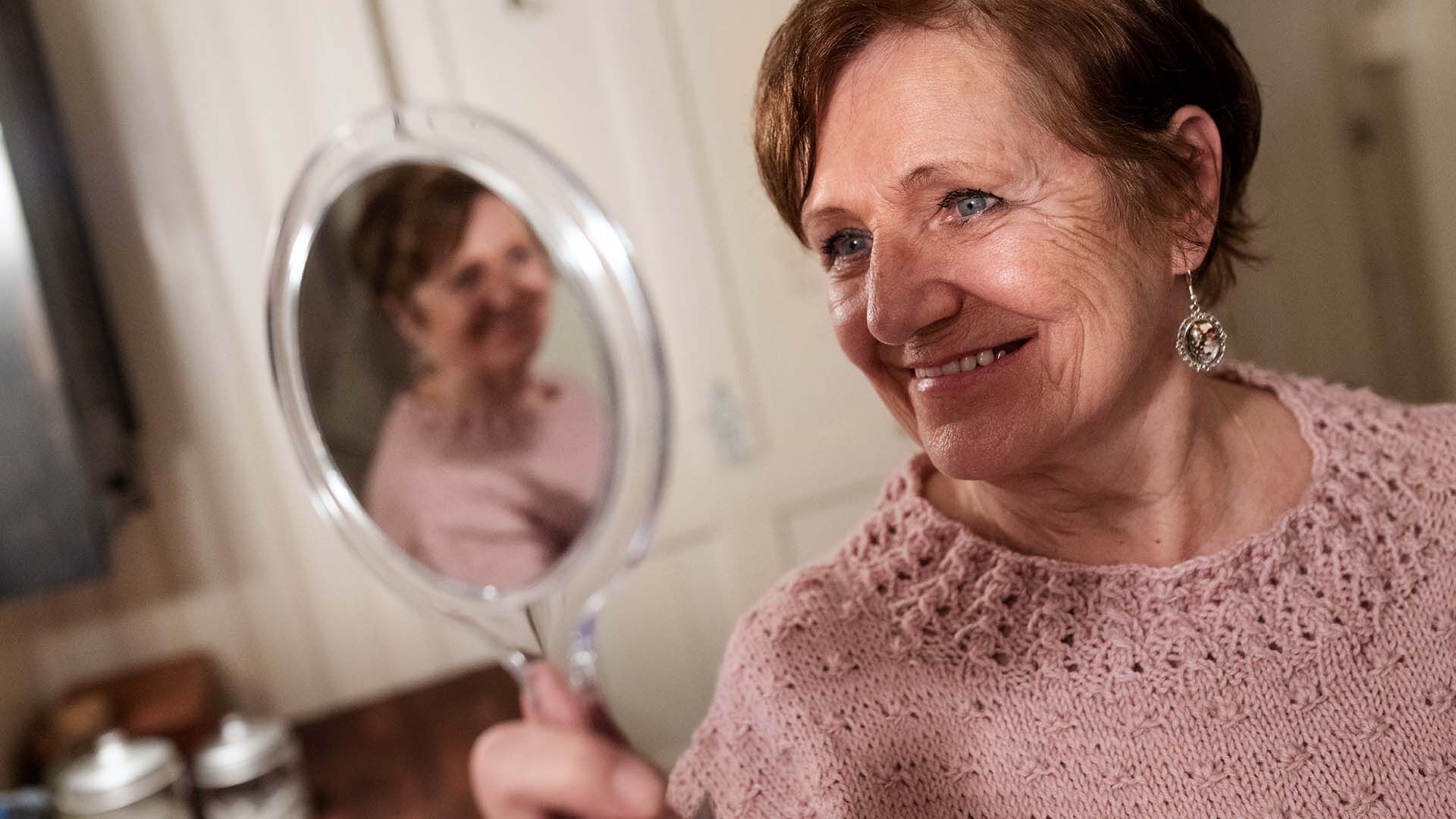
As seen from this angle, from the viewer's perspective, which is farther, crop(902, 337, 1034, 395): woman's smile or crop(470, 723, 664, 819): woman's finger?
crop(902, 337, 1034, 395): woman's smile

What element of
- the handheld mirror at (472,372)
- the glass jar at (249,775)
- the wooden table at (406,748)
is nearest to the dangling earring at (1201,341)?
the handheld mirror at (472,372)

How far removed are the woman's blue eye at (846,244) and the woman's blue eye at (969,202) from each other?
0.14 feet

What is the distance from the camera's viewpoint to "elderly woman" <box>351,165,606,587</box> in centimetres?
49

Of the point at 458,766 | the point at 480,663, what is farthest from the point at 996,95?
the point at 480,663

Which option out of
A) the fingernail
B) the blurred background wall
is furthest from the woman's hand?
the blurred background wall

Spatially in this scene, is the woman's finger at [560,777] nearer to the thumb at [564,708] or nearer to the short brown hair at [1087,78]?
the thumb at [564,708]

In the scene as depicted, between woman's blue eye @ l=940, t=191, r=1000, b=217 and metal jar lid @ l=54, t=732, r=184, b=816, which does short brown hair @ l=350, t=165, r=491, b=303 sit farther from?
metal jar lid @ l=54, t=732, r=184, b=816

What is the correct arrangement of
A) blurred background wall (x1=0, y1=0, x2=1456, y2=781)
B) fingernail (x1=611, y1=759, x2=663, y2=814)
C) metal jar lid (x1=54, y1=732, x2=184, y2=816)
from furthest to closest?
metal jar lid (x1=54, y1=732, x2=184, y2=816) → blurred background wall (x1=0, y1=0, x2=1456, y2=781) → fingernail (x1=611, y1=759, x2=663, y2=814)

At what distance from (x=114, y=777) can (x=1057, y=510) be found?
752mm

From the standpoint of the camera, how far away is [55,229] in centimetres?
102

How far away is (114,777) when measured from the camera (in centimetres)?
87

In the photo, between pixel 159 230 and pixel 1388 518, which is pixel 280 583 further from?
pixel 1388 518

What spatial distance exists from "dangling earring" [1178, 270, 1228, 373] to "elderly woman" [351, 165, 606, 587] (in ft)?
0.87

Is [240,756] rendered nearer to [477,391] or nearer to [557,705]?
[477,391]
